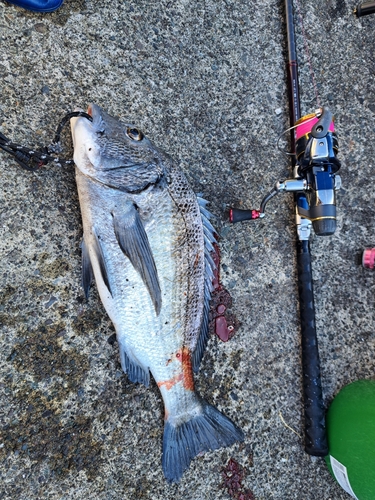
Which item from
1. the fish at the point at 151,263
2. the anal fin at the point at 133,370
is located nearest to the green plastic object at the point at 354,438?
the fish at the point at 151,263

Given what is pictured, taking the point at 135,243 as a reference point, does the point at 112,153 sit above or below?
above

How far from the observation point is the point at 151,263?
69.4 inches

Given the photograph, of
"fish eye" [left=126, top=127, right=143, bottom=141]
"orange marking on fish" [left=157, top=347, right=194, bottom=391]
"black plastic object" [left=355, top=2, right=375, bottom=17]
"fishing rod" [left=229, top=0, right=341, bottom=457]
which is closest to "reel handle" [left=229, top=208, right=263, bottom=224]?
"fishing rod" [left=229, top=0, right=341, bottom=457]

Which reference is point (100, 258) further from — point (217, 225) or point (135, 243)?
point (217, 225)

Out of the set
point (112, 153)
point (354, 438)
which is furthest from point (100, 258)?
point (354, 438)

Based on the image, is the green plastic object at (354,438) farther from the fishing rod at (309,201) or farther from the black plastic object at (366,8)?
the black plastic object at (366,8)

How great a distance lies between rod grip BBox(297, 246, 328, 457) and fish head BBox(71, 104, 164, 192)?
3.37ft

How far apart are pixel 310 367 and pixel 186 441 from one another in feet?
2.65

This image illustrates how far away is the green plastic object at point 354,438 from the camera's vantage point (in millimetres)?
1836

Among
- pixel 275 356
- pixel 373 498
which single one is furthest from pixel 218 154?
pixel 373 498

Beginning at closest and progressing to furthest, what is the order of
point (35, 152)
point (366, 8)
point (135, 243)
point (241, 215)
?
point (135, 243) < point (35, 152) < point (241, 215) < point (366, 8)

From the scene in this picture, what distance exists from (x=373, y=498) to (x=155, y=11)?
2.79m

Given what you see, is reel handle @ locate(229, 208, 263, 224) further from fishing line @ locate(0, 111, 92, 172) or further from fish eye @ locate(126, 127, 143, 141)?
fishing line @ locate(0, 111, 92, 172)

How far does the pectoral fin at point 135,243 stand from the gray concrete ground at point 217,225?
0.34m
